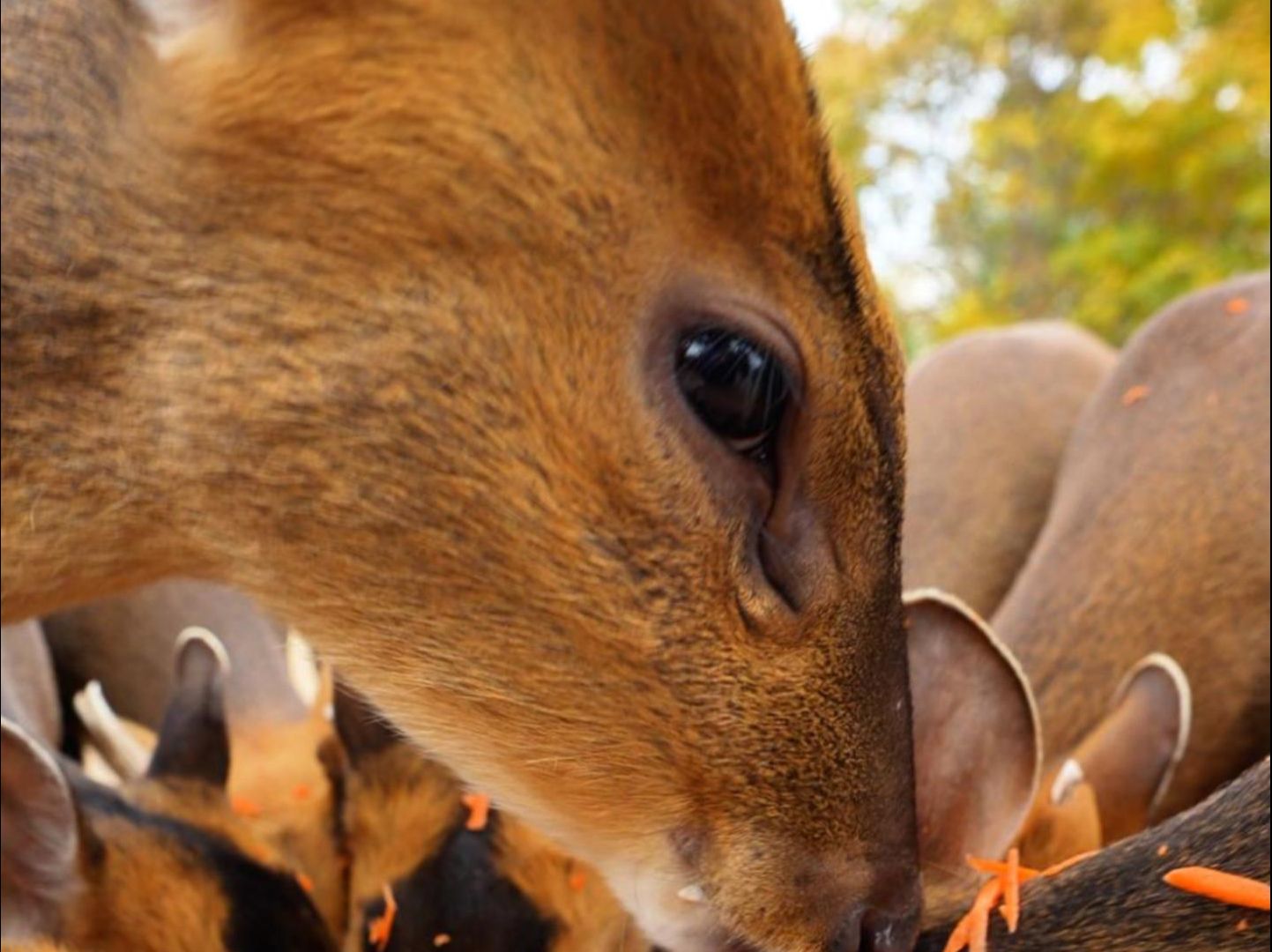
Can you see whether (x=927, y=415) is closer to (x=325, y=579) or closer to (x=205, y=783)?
(x=205, y=783)

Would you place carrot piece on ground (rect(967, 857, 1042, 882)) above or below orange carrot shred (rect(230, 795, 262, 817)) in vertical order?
below

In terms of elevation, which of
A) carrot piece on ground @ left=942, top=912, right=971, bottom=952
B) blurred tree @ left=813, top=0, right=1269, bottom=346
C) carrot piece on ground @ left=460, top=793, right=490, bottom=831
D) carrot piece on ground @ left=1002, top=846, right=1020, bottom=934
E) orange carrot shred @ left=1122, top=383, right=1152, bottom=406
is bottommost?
carrot piece on ground @ left=942, top=912, right=971, bottom=952

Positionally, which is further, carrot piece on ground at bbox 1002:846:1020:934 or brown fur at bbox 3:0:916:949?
carrot piece on ground at bbox 1002:846:1020:934

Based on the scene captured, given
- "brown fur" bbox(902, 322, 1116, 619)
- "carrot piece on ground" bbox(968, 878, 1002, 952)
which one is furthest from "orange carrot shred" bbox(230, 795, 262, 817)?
"brown fur" bbox(902, 322, 1116, 619)

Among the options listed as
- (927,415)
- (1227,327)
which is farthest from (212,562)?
(927,415)

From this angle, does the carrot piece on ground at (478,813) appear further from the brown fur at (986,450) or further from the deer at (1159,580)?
the brown fur at (986,450)

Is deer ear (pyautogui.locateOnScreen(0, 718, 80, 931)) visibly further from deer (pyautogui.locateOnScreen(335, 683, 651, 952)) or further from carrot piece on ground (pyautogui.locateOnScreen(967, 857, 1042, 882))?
carrot piece on ground (pyautogui.locateOnScreen(967, 857, 1042, 882))
